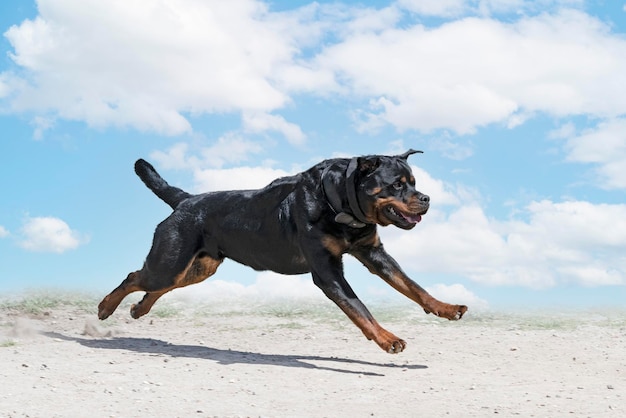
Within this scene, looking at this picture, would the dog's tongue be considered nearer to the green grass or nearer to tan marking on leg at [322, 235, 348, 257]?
tan marking on leg at [322, 235, 348, 257]

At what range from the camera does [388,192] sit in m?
6.52

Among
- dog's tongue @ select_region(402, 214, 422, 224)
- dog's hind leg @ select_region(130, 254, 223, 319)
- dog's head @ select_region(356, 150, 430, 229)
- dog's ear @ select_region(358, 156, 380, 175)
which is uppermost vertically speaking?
dog's ear @ select_region(358, 156, 380, 175)

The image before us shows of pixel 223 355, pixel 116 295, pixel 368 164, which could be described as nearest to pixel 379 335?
pixel 368 164

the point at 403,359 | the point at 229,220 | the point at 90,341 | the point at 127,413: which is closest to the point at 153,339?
the point at 90,341

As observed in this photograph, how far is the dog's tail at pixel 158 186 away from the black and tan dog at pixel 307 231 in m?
0.02

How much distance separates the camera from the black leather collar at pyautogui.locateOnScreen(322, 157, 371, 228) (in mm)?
6578

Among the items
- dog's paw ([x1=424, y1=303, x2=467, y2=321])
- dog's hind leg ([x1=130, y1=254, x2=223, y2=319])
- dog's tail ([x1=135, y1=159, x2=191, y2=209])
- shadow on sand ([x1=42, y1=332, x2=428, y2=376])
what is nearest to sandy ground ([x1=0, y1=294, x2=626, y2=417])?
shadow on sand ([x1=42, y1=332, x2=428, y2=376])

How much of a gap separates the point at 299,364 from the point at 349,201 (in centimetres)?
155

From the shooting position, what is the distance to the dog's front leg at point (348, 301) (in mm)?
6496

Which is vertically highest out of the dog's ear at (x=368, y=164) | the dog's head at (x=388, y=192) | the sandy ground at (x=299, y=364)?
the dog's ear at (x=368, y=164)

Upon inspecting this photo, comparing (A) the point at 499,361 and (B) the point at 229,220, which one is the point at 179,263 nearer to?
(B) the point at 229,220

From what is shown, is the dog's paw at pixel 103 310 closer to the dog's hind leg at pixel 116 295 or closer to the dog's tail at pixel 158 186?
the dog's hind leg at pixel 116 295

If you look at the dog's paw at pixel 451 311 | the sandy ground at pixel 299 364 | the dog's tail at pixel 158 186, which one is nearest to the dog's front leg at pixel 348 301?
the sandy ground at pixel 299 364

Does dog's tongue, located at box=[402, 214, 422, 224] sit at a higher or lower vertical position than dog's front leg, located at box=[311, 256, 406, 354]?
higher
